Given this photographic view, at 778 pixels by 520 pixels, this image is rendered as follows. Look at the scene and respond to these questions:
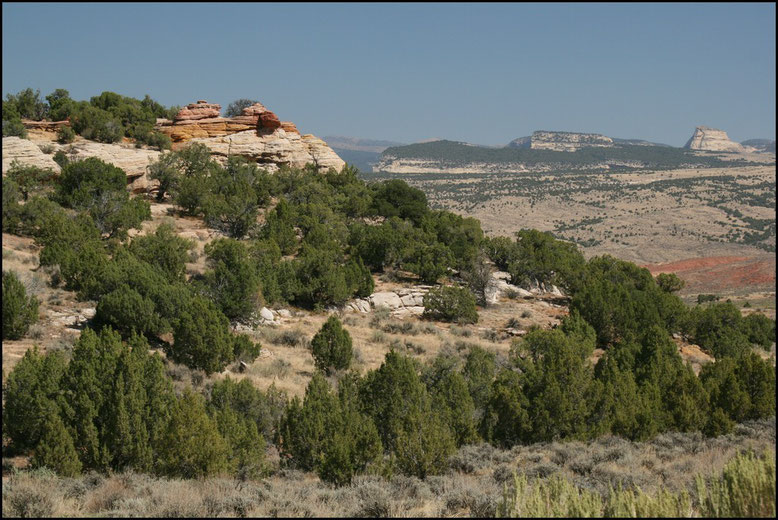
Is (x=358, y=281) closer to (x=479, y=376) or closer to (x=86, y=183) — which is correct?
(x=479, y=376)

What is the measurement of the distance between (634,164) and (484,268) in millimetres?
170625

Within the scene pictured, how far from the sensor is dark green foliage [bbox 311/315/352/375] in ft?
61.2

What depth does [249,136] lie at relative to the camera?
43.2 m

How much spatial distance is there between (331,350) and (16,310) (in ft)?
28.8

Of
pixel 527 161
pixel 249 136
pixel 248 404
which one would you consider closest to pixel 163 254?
pixel 248 404

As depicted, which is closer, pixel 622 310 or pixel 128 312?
pixel 128 312

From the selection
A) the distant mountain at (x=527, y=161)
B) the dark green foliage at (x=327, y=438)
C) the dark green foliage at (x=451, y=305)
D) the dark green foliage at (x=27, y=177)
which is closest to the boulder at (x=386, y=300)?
the dark green foliage at (x=451, y=305)

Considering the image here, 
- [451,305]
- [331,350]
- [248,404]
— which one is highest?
[248,404]

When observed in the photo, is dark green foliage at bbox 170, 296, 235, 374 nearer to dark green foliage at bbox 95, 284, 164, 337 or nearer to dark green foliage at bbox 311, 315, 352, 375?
dark green foliage at bbox 95, 284, 164, 337

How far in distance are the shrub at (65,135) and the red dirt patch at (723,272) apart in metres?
48.5

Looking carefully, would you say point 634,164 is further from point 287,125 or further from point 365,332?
point 365,332

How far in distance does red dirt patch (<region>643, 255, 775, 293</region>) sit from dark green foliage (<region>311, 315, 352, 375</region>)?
42.0 metres

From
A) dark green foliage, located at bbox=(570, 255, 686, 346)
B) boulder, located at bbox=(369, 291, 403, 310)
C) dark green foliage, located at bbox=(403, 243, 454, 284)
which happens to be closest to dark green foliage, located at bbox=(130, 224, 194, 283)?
boulder, located at bbox=(369, 291, 403, 310)

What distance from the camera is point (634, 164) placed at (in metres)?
184
